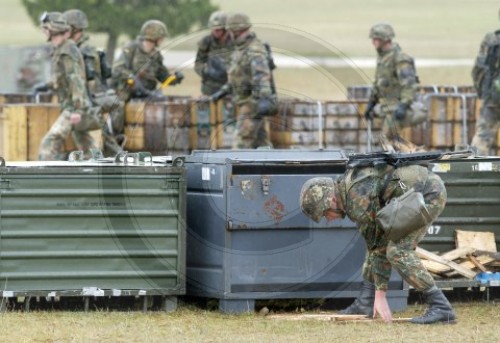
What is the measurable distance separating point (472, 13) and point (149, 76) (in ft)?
193

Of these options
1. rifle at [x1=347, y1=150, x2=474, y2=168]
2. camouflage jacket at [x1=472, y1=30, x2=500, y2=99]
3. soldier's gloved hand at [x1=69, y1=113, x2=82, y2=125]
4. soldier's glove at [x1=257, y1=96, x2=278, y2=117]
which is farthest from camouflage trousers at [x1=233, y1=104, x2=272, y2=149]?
rifle at [x1=347, y1=150, x2=474, y2=168]

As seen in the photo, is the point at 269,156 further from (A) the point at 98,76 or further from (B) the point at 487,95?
(B) the point at 487,95

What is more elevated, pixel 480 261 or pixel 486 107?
pixel 486 107

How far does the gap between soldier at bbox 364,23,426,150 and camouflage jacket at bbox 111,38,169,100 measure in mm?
3312

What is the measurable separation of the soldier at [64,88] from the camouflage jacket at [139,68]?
3.34 m

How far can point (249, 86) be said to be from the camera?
64.2 feet

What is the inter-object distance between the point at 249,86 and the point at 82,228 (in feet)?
28.7

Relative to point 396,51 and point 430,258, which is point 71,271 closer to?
point 430,258

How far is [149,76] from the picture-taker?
21.4 metres

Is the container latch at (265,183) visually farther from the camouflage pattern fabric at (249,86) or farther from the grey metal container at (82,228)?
the camouflage pattern fabric at (249,86)

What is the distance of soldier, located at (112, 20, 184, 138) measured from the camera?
21109mm

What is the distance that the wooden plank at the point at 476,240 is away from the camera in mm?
12062

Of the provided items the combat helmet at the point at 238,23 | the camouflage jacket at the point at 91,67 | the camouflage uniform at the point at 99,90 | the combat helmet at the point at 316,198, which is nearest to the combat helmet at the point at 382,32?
the combat helmet at the point at 238,23

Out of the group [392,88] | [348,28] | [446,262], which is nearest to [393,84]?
[392,88]
